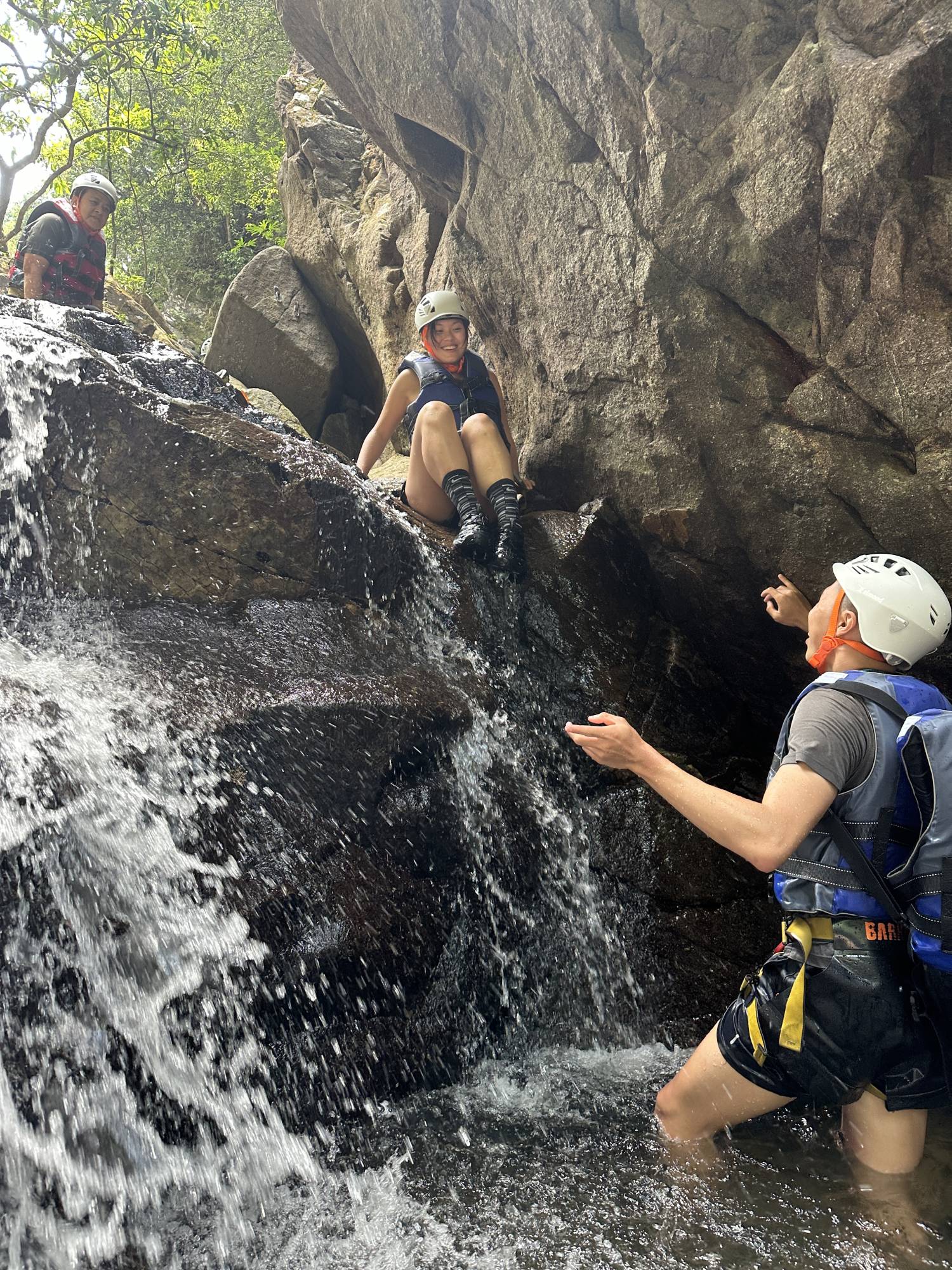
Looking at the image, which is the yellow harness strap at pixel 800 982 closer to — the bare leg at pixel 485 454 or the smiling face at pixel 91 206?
the bare leg at pixel 485 454

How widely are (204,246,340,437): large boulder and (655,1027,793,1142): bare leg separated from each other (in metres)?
9.73

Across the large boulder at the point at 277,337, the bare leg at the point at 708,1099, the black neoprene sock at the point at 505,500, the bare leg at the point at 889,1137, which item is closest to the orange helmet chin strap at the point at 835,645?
the bare leg at the point at 708,1099

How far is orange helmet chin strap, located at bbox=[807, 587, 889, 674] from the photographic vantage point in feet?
9.76

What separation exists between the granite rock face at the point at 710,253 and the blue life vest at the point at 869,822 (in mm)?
1969

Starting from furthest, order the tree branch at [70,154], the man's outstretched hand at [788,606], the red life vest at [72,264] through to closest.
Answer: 1. the tree branch at [70,154]
2. the red life vest at [72,264]
3. the man's outstretched hand at [788,606]

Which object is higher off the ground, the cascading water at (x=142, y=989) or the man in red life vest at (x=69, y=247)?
the man in red life vest at (x=69, y=247)

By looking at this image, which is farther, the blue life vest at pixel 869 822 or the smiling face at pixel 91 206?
the smiling face at pixel 91 206

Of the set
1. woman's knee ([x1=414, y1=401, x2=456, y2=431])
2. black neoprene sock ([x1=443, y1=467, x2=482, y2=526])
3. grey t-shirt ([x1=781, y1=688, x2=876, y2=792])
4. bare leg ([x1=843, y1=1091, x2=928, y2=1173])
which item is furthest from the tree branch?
bare leg ([x1=843, y1=1091, x2=928, y2=1173])

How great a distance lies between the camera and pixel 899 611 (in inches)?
114

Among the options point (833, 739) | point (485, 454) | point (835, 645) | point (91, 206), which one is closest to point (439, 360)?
point (485, 454)

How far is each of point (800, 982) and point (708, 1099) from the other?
61 cm

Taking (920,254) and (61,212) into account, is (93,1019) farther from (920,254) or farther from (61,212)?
(61,212)

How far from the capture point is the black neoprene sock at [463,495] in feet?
17.9

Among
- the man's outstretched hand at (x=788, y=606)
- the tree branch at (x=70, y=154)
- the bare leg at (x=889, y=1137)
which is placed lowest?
the bare leg at (x=889, y=1137)
